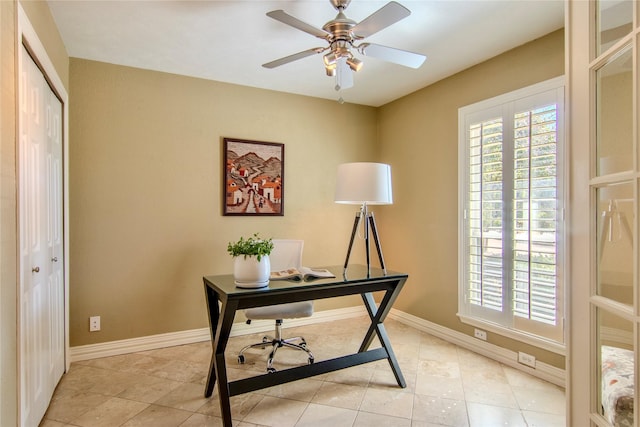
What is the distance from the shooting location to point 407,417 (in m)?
2.14

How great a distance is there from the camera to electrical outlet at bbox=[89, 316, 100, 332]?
301 cm

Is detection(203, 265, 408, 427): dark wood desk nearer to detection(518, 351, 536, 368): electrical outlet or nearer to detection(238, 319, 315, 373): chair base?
detection(238, 319, 315, 373): chair base

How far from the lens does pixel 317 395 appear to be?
241 centimetres

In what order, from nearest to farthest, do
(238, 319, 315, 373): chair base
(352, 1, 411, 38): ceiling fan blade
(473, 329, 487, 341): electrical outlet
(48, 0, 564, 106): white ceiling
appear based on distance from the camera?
(352, 1, 411, 38): ceiling fan blade
(48, 0, 564, 106): white ceiling
(238, 319, 315, 373): chair base
(473, 329, 487, 341): electrical outlet

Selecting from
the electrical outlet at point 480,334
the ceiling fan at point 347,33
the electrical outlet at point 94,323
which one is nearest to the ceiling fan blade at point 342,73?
the ceiling fan at point 347,33

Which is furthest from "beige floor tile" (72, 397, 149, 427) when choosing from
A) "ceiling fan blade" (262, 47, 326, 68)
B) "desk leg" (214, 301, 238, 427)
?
"ceiling fan blade" (262, 47, 326, 68)

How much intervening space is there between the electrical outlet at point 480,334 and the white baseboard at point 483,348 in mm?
32

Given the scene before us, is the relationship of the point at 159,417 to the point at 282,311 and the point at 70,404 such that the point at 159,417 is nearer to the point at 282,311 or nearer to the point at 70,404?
the point at 70,404

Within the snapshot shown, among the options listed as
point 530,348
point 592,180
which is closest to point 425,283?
point 530,348

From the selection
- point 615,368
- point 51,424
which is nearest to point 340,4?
point 615,368

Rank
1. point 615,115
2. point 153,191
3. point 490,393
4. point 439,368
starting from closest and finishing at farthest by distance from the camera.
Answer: point 615,115 < point 490,393 < point 439,368 < point 153,191

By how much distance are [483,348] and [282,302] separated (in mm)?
1979

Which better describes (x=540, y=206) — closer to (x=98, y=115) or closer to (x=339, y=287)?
(x=339, y=287)

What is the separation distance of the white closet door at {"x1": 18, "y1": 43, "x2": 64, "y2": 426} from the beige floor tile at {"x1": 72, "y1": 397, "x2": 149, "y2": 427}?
0.25 m
